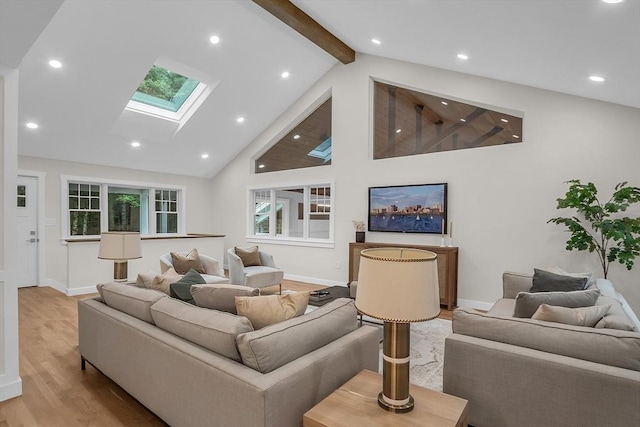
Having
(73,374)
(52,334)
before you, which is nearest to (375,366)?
(73,374)

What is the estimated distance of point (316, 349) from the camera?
1.83 meters

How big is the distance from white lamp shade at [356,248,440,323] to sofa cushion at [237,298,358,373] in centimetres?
48

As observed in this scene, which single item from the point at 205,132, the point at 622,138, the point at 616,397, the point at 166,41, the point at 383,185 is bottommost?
the point at 616,397

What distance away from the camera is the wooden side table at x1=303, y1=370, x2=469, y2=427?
133 cm

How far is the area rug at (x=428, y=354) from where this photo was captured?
2.71 m

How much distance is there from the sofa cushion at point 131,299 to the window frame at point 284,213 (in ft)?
13.6

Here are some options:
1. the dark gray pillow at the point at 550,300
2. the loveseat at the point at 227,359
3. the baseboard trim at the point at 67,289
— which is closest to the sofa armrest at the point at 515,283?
the dark gray pillow at the point at 550,300

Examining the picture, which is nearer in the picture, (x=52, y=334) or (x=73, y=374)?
(x=73, y=374)

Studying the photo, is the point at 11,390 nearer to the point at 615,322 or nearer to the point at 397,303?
the point at 397,303

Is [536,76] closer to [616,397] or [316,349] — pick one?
[616,397]

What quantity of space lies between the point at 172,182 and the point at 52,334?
4.71m

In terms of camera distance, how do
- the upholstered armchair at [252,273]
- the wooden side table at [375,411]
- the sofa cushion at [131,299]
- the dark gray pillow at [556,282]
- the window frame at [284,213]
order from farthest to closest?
1. the window frame at [284,213]
2. the upholstered armchair at [252,273]
3. the dark gray pillow at [556,282]
4. the sofa cushion at [131,299]
5. the wooden side table at [375,411]

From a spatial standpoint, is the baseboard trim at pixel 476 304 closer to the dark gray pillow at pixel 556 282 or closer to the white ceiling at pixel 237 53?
the dark gray pillow at pixel 556 282

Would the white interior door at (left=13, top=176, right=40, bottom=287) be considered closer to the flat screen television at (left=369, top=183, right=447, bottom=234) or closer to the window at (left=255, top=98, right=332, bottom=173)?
the window at (left=255, top=98, right=332, bottom=173)
